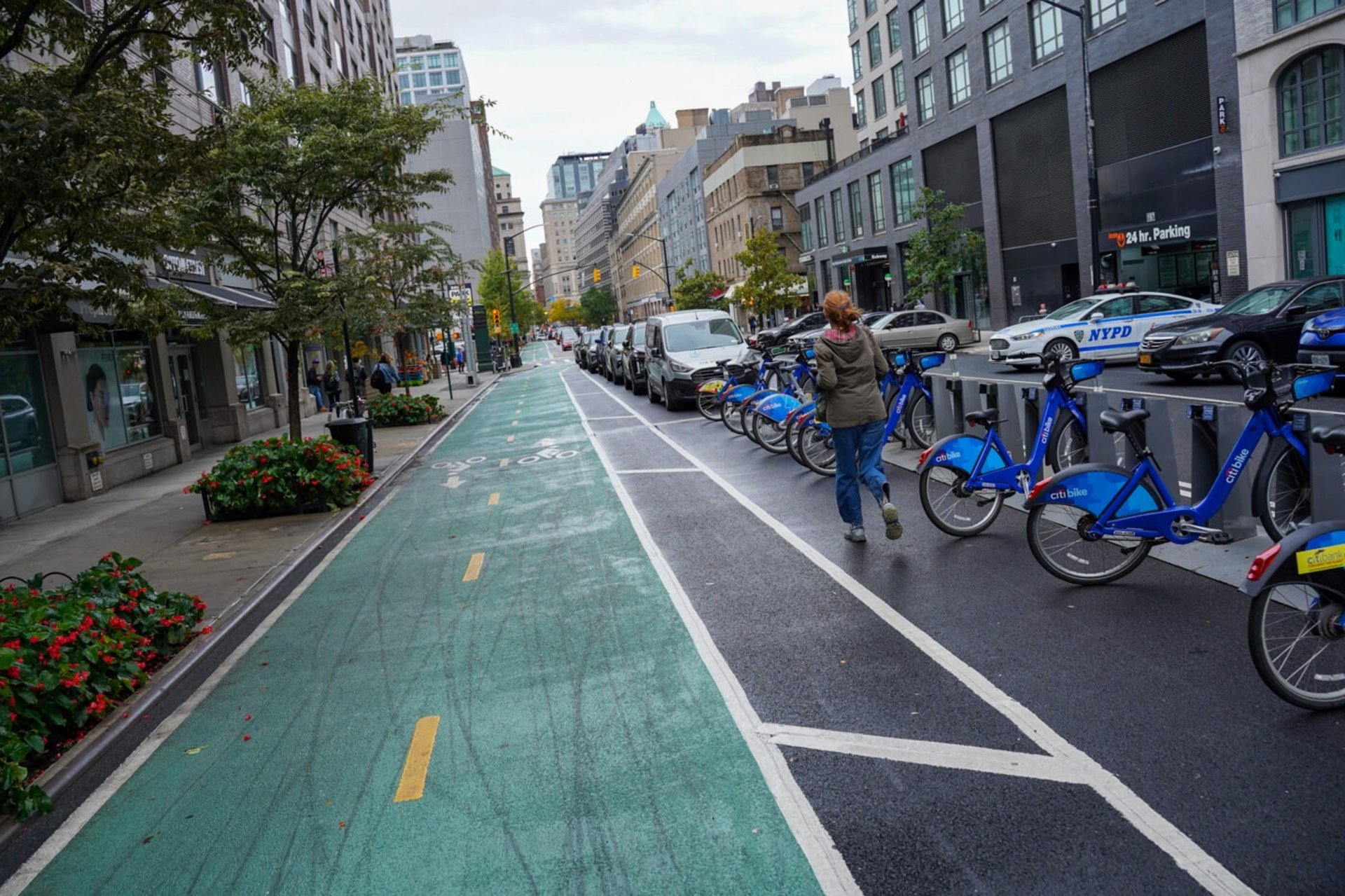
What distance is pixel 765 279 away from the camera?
2263 inches

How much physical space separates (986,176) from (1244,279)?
1513 centimetres

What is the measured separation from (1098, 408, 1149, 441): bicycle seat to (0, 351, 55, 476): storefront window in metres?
15.4

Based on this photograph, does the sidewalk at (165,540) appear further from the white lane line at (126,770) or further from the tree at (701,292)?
the tree at (701,292)

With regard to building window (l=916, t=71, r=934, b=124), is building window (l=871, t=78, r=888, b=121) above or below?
above

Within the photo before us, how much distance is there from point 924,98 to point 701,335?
29195 mm

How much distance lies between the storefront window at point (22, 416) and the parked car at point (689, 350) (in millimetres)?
A: 11645

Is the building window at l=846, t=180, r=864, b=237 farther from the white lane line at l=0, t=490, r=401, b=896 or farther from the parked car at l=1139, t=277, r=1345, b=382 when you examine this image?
the white lane line at l=0, t=490, r=401, b=896

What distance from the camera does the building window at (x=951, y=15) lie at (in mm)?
42594

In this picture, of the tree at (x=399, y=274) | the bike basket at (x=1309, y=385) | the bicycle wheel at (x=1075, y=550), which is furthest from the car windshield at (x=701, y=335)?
the bike basket at (x=1309, y=385)

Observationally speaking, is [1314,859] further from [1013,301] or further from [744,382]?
[1013,301]

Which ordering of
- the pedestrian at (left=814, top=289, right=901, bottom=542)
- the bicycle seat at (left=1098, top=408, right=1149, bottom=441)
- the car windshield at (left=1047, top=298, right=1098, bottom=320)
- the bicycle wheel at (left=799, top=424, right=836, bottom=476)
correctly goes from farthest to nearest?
the car windshield at (left=1047, top=298, right=1098, bottom=320) → the bicycle wheel at (left=799, top=424, right=836, bottom=476) → the pedestrian at (left=814, top=289, right=901, bottom=542) → the bicycle seat at (left=1098, top=408, right=1149, bottom=441)

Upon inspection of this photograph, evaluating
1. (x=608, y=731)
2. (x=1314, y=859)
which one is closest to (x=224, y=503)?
(x=608, y=731)

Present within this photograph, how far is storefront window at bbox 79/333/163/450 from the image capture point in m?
18.8

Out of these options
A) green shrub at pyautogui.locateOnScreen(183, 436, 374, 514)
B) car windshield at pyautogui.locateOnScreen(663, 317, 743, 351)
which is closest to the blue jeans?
green shrub at pyautogui.locateOnScreen(183, 436, 374, 514)
